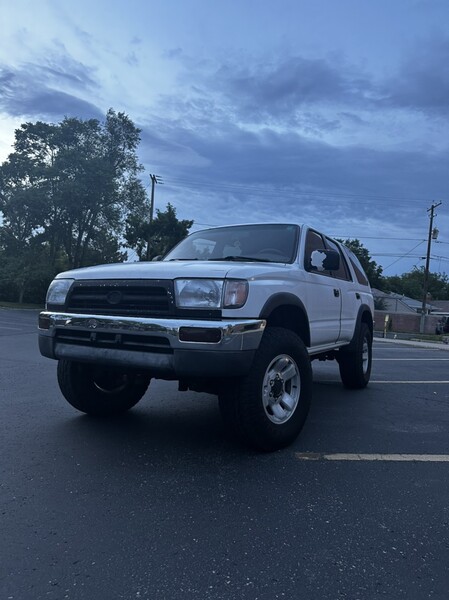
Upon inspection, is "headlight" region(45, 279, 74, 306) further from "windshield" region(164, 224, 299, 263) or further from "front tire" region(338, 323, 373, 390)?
"front tire" region(338, 323, 373, 390)

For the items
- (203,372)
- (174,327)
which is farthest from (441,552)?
(174,327)

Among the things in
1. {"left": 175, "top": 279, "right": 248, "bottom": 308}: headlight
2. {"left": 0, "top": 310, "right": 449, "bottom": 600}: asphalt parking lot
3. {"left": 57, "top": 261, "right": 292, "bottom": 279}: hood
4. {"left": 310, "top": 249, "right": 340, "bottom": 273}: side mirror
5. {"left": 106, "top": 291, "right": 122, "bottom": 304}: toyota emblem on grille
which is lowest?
{"left": 0, "top": 310, "right": 449, "bottom": 600}: asphalt parking lot

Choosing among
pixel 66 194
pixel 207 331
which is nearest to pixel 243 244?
pixel 207 331

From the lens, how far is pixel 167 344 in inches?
137

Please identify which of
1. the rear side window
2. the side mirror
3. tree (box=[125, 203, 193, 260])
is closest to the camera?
the side mirror

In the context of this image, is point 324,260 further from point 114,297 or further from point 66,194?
point 66,194

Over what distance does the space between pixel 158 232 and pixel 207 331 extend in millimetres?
30921

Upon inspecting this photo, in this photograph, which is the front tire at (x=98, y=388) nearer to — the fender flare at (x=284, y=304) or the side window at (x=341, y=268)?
the fender flare at (x=284, y=304)

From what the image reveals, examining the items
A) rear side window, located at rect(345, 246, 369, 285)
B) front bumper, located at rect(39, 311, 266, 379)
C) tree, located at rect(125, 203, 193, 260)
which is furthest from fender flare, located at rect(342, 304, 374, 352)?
tree, located at rect(125, 203, 193, 260)

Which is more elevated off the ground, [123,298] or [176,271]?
[176,271]

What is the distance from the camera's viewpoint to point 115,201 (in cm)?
4341

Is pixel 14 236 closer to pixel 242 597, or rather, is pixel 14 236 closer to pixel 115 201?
pixel 115 201

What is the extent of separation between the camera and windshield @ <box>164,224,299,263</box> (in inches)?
191

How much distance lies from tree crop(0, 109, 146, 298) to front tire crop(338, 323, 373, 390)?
36414mm
